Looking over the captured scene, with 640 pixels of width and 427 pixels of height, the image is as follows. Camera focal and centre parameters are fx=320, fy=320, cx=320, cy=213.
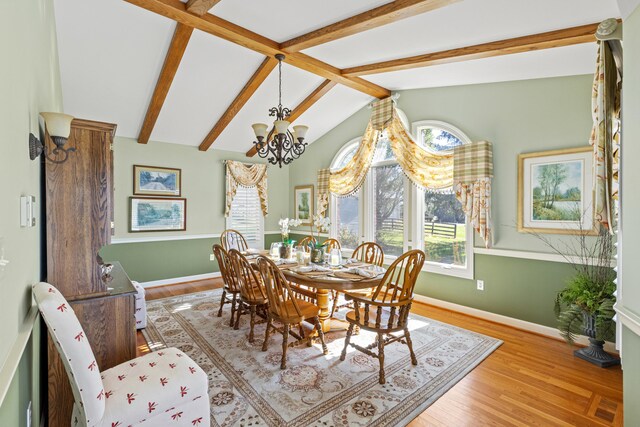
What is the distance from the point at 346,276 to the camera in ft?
9.30

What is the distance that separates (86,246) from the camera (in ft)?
6.86

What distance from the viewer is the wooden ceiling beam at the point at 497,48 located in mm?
2529

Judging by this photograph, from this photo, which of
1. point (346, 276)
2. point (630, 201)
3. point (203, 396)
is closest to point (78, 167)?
point (203, 396)

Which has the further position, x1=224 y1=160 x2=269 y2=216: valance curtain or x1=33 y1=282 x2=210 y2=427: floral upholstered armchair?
x1=224 y1=160 x2=269 y2=216: valance curtain

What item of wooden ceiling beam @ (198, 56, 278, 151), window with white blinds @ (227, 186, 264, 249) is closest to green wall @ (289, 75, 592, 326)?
wooden ceiling beam @ (198, 56, 278, 151)

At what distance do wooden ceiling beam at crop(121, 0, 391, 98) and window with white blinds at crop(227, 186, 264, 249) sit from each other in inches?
126

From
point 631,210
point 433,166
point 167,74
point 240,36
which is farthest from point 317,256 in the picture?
point 167,74

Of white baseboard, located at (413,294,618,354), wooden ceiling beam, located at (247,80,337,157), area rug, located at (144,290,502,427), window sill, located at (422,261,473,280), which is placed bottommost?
area rug, located at (144,290,502,427)

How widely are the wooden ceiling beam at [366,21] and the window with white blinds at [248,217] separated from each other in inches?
142

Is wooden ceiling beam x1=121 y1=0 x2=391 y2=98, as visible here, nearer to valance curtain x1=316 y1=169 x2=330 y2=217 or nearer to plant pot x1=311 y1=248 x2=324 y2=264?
valance curtain x1=316 y1=169 x2=330 y2=217

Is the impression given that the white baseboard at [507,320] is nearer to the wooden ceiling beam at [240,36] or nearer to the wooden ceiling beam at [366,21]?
the wooden ceiling beam at [240,36]

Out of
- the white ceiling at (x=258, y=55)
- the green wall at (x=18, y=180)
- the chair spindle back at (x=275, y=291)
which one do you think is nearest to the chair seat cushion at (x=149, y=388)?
the green wall at (x=18, y=180)

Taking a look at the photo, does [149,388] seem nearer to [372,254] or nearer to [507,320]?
[372,254]

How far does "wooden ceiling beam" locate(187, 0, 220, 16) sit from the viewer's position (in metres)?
2.70
